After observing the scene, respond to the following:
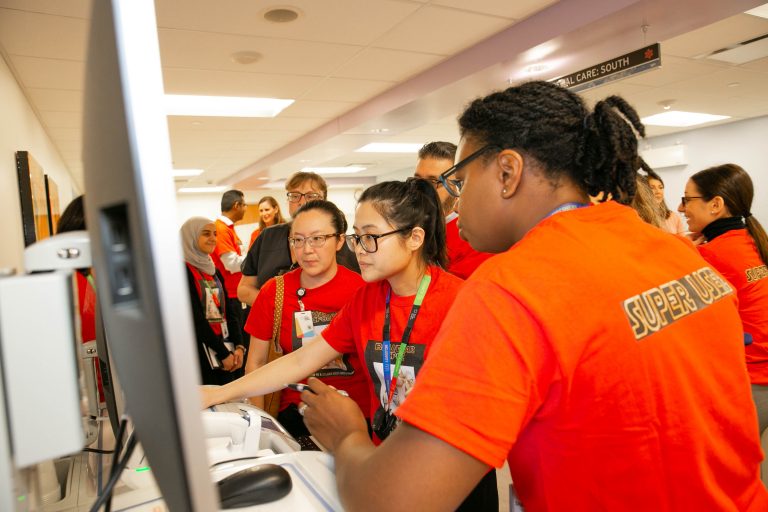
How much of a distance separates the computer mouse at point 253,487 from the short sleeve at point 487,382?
0.81 feet

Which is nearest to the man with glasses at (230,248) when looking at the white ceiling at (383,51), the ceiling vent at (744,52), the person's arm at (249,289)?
the white ceiling at (383,51)

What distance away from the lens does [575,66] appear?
4.09 meters

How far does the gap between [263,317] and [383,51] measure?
2868 millimetres

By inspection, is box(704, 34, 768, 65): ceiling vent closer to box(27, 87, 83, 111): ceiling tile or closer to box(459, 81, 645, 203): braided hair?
box(459, 81, 645, 203): braided hair

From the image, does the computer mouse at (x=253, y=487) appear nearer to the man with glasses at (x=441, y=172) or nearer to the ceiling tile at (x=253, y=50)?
the man with glasses at (x=441, y=172)

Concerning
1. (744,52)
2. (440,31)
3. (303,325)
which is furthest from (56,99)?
(744,52)

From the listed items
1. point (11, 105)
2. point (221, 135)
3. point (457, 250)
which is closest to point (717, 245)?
point (457, 250)

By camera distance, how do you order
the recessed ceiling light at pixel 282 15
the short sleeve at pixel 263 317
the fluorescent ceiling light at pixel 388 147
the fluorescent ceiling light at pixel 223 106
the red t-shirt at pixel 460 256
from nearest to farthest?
the short sleeve at pixel 263 317
the red t-shirt at pixel 460 256
the recessed ceiling light at pixel 282 15
the fluorescent ceiling light at pixel 223 106
the fluorescent ceiling light at pixel 388 147

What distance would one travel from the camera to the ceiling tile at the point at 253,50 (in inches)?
140

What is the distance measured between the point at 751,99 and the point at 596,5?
14.8 ft

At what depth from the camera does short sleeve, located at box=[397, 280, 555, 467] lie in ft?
2.05

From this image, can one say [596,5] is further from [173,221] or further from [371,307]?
[173,221]

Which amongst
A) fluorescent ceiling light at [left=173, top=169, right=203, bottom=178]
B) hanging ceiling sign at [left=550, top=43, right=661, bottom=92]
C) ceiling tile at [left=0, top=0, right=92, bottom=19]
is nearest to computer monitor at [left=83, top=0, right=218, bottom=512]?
ceiling tile at [left=0, top=0, right=92, bottom=19]

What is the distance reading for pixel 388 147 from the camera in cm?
868
